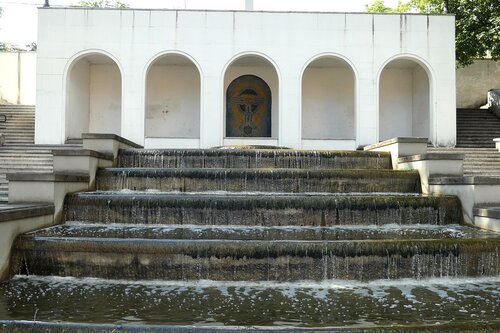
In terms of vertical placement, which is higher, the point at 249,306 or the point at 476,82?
the point at 476,82

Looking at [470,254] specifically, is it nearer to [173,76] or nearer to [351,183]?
[351,183]

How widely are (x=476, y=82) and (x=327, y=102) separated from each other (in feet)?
24.4

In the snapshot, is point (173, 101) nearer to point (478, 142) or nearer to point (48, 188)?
point (478, 142)

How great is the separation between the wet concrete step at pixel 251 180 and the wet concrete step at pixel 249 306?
119 inches

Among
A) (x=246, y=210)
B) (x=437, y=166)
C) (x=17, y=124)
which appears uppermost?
(x=17, y=124)

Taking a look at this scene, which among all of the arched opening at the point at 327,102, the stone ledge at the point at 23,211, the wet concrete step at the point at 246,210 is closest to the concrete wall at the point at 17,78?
the arched opening at the point at 327,102

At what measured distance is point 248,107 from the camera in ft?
57.5

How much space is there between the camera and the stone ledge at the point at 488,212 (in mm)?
6712

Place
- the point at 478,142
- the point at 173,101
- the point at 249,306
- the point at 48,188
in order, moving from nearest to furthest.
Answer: the point at 249,306 → the point at 48,188 → the point at 478,142 → the point at 173,101

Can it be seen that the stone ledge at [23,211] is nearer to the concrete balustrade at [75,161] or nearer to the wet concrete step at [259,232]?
the wet concrete step at [259,232]

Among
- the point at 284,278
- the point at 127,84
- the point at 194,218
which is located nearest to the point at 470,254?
the point at 284,278

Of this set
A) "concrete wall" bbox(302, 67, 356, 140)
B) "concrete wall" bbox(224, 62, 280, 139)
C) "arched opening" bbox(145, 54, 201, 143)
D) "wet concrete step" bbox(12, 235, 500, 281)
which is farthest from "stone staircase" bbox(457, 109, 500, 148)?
"wet concrete step" bbox(12, 235, 500, 281)

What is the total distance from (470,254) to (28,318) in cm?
481

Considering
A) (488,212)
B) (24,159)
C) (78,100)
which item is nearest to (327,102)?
(78,100)
